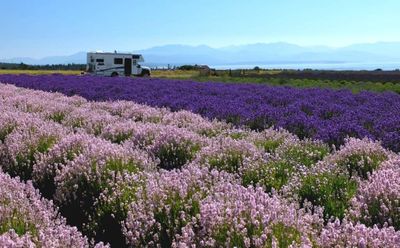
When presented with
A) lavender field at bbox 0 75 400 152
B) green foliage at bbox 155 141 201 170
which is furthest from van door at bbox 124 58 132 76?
green foliage at bbox 155 141 201 170

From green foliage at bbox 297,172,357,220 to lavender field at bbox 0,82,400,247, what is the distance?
0.04ft

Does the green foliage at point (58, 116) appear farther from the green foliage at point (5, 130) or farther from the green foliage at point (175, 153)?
the green foliage at point (175, 153)

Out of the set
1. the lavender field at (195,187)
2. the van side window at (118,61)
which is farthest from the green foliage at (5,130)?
the van side window at (118,61)

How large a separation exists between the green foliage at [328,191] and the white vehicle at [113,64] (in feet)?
167

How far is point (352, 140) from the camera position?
682cm

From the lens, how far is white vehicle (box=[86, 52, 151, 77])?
55250 mm

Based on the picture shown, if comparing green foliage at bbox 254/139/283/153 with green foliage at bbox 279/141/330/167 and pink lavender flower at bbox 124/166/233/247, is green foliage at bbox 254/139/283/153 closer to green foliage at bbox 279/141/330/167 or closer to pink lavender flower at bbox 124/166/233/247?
green foliage at bbox 279/141/330/167

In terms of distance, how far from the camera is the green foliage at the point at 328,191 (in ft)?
16.1

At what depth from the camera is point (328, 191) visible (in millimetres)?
5102

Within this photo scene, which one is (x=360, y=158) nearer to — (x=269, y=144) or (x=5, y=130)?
(x=269, y=144)

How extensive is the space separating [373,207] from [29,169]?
15.2ft

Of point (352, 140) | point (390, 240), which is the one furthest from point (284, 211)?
point (352, 140)

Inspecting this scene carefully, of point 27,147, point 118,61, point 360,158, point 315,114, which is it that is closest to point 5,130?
point 27,147

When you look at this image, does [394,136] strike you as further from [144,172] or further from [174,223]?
[174,223]
